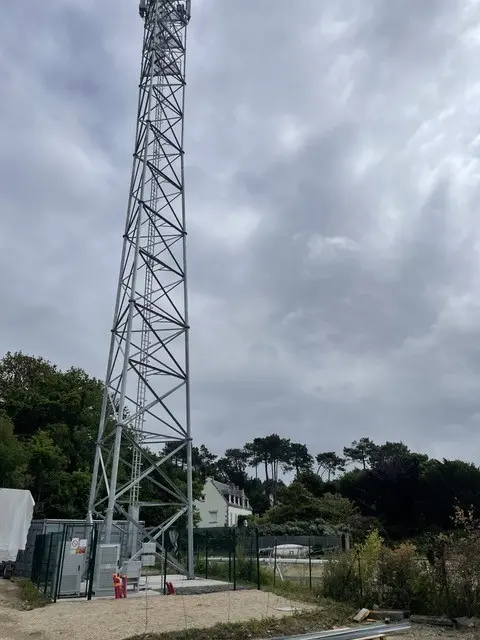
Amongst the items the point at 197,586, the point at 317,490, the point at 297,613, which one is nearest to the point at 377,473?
the point at 317,490

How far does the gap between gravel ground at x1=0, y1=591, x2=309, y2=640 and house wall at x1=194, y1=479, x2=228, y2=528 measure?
51252mm

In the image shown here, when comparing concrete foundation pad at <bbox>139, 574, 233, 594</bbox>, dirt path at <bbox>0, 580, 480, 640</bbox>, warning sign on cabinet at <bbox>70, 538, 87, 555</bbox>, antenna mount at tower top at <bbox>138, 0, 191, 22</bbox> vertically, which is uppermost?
antenna mount at tower top at <bbox>138, 0, 191, 22</bbox>

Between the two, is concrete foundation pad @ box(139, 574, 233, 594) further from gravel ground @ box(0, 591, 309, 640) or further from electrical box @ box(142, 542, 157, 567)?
gravel ground @ box(0, 591, 309, 640)

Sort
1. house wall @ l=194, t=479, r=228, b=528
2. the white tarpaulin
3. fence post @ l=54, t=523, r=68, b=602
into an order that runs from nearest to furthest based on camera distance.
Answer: fence post @ l=54, t=523, r=68, b=602 → the white tarpaulin → house wall @ l=194, t=479, r=228, b=528

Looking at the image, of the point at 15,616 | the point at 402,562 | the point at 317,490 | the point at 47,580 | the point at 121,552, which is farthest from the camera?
the point at 317,490

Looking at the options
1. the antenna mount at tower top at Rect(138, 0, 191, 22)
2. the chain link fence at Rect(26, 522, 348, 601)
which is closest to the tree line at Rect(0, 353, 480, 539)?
the chain link fence at Rect(26, 522, 348, 601)

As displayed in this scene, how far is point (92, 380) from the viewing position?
44.1 m

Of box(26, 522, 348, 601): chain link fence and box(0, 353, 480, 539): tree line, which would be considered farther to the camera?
box(0, 353, 480, 539): tree line

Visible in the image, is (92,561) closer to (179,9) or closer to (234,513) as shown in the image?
(179,9)

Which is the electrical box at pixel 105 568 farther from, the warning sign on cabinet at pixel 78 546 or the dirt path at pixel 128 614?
the dirt path at pixel 128 614

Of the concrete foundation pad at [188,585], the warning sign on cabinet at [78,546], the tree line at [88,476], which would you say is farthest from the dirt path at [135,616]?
the tree line at [88,476]

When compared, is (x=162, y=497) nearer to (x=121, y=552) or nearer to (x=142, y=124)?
(x=121, y=552)

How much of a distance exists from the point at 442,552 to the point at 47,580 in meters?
11.7

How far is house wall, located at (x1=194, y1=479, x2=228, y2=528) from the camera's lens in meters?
67.2
